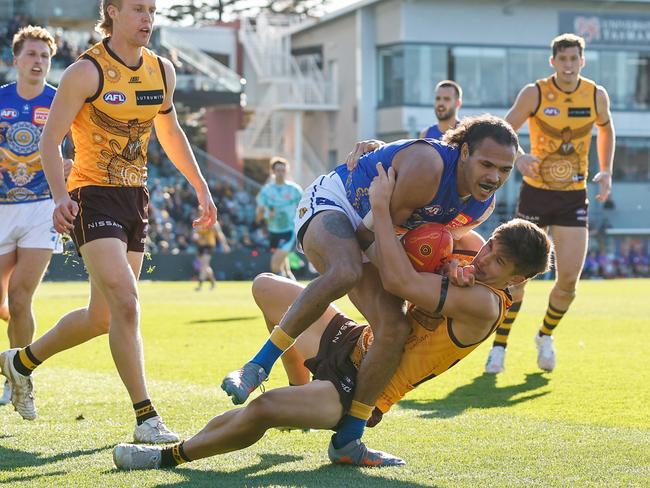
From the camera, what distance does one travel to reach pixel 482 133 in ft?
19.4

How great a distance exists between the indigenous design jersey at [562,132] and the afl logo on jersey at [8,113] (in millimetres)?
4453

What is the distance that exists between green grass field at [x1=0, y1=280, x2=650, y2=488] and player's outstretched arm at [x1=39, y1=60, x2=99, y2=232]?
153cm

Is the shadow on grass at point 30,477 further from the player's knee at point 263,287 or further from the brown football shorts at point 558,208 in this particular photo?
the brown football shorts at point 558,208

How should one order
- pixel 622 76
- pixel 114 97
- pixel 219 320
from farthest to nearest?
pixel 622 76
pixel 219 320
pixel 114 97

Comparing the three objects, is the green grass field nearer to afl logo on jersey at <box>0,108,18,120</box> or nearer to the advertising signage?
afl logo on jersey at <box>0,108,18,120</box>

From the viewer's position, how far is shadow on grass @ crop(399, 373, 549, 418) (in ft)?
25.7

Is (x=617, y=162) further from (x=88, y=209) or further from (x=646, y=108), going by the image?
(x=88, y=209)

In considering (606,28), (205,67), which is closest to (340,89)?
(205,67)

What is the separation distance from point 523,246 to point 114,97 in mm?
2559

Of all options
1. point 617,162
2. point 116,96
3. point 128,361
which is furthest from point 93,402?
point 617,162

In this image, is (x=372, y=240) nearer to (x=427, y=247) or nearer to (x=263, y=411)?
(x=427, y=247)

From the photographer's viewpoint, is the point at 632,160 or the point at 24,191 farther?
the point at 632,160

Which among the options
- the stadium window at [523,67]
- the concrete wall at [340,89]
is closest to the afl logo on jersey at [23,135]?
the concrete wall at [340,89]

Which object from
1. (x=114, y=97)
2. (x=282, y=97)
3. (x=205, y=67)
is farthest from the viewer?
(x=282, y=97)
